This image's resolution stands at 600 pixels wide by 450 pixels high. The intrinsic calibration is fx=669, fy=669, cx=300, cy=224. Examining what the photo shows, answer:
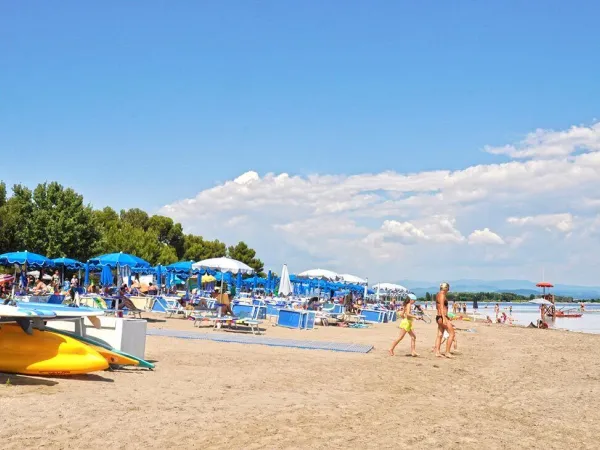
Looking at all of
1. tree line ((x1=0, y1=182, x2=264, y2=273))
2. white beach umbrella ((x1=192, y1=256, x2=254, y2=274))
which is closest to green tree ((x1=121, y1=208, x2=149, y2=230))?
tree line ((x1=0, y1=182, x2=264, y2=273))

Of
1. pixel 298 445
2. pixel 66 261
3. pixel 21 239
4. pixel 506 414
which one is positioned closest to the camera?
pixel 298 445

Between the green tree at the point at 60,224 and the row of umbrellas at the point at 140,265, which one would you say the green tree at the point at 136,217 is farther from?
the row of umbrellas at the point at 140,265

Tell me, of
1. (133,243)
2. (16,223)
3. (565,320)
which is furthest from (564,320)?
(16,223)

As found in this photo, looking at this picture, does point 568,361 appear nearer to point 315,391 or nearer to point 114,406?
point 315,391

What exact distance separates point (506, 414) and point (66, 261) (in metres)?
23.3

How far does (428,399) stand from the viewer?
835 centimetres

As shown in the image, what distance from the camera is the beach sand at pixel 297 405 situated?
5770mm

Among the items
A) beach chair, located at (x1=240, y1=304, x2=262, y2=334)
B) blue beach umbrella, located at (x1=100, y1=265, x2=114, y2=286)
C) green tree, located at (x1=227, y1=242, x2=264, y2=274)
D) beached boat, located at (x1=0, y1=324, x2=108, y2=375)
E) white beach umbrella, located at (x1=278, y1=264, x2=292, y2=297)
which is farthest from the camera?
green tree, located at (x1=227, y1=242, x2=264, y2=274)

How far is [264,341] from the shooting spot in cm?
1473

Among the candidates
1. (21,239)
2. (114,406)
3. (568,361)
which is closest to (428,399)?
(114,406)

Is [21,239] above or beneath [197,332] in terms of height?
above

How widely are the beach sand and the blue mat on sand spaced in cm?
169

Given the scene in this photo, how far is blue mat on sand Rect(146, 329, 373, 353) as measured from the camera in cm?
1409

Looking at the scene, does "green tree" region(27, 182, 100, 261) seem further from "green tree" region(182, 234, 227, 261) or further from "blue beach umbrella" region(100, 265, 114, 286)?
"green tree" region(182, 234, 227, 261)
